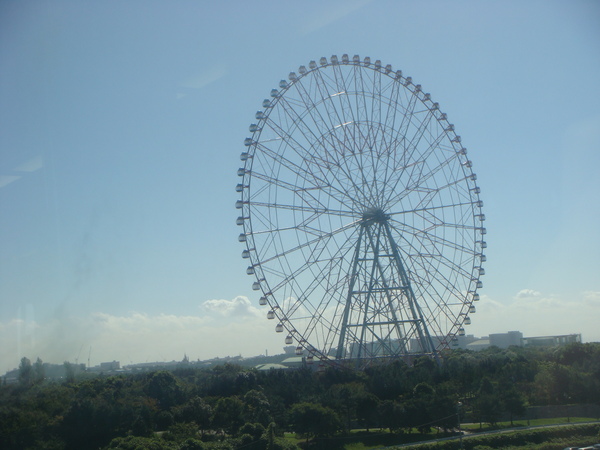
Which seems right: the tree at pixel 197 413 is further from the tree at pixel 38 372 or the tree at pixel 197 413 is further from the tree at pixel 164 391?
the tree at pixel 38 372

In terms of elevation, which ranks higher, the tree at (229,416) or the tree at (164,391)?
the tree at (164,391)

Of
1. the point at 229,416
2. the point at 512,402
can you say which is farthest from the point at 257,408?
the point at 512,402

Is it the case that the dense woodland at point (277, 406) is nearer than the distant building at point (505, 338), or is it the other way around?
the dense woodland at point (277, 406)

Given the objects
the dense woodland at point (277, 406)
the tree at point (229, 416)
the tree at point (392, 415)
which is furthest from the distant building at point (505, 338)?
the tree at point (229, 416)

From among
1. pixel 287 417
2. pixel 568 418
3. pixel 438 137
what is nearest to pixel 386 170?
pixel 438 137

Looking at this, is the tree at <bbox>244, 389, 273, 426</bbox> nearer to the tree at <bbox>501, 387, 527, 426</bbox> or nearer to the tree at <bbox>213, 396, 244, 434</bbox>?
the tree at <bbox>213, 396, 244, 434</bbox>

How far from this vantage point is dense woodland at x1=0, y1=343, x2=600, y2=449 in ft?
107

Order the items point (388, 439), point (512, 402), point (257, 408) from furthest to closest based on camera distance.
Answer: point (512, 402) < point (257, 408) < point (388, 439)

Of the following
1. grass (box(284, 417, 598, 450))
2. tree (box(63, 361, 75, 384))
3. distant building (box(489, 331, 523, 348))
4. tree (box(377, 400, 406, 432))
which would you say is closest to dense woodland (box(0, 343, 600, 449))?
tree (box(377, 400, 406, 432))

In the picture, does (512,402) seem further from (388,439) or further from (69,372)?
(69,372)

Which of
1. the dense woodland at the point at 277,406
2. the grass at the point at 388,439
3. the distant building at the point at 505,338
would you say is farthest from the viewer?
the distant building at the point at 505,338

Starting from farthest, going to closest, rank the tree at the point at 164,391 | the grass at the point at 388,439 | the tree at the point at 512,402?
the tree at the point at 164,391, the tree at the point at 512,402, the grass at the point at 388,439

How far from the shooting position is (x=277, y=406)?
1469 inches

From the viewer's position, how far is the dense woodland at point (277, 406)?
32.6m
